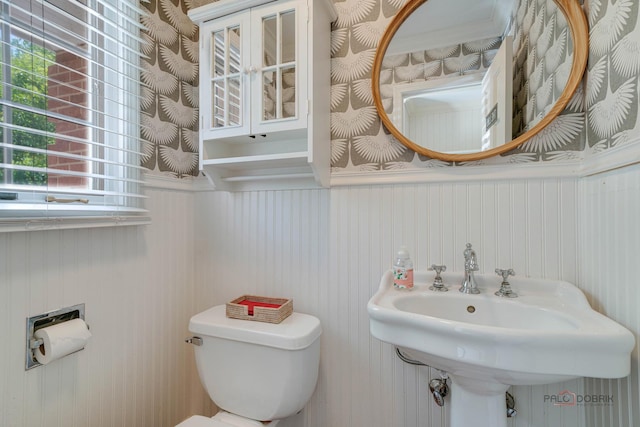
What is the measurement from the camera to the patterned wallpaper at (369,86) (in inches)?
29.5

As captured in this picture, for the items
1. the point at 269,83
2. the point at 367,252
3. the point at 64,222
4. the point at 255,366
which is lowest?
the point at 255,366

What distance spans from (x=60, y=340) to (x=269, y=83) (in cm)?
108

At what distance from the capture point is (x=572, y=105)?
91 cm

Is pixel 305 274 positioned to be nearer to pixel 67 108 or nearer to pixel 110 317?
pixel 110 317

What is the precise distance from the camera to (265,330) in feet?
3.39

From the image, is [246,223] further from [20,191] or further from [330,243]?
[20,191]

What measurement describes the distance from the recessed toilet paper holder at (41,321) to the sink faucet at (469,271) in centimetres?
130

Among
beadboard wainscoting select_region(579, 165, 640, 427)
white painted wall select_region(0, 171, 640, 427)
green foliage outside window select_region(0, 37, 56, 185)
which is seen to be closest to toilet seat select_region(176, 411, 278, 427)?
white painted wall select_region(0, 171, 640, 427)

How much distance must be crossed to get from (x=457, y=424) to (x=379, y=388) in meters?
0.32

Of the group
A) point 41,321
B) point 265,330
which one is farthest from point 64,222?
point 265,330

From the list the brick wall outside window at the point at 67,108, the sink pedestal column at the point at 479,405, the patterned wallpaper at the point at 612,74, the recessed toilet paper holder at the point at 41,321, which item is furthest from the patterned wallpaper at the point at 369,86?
the sink pedestal column at the point at 479,405

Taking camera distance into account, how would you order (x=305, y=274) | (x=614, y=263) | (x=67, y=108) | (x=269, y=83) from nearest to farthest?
(x=614, y=263), (x=67, y=108), (x=269, y=83), (x=305, y=274)

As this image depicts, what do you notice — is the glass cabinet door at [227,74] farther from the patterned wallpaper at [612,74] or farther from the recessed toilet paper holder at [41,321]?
the patterned wallpaper at [612,74]

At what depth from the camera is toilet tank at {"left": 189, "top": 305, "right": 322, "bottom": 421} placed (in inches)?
39.7
